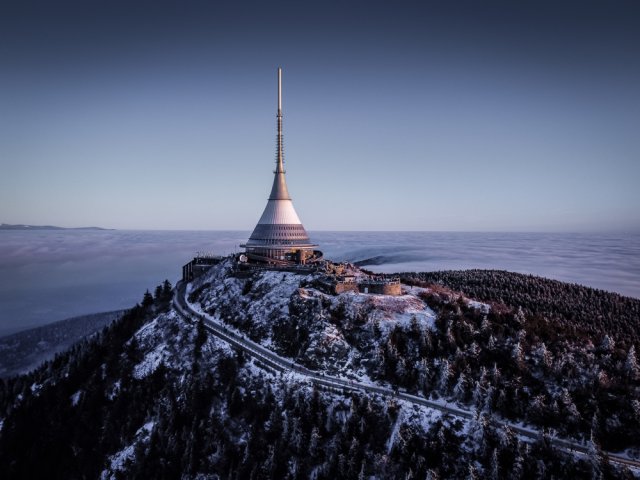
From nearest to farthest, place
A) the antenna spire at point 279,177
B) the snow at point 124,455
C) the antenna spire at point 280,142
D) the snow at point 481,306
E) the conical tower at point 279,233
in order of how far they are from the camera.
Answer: the snow at point 124,455 → the snow at point 481,306 → the conical tower at point 279,233 → the antenna spire at point 279,177 → the antenna spire at point 280,142

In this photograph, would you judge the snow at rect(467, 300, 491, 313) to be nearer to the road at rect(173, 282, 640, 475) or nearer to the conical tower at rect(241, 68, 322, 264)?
the road at rect(173, 282, 640, 475)

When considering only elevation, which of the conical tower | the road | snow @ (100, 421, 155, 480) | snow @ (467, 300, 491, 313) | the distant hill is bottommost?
the distant hill

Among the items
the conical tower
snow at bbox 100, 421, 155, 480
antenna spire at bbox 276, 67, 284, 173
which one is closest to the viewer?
snow at bbox 100, 421, 155, 480

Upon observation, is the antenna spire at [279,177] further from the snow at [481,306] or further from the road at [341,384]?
the snow at [481,306]

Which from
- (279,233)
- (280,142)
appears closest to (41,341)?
(279,233)

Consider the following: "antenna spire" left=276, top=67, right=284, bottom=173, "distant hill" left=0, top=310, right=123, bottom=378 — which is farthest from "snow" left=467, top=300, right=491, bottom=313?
"distant hill" left=0, top=310, right=123, bottom=378

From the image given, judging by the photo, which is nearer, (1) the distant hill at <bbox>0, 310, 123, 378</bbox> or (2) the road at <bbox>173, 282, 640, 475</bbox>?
(2) the road at <bbox>173, 282, 640, 475</bbox>

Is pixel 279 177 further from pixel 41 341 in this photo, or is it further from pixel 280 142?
pixel 41 341

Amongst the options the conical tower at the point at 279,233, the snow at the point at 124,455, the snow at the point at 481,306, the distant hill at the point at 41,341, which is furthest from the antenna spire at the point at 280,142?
the distant hill at the point at 41,341
